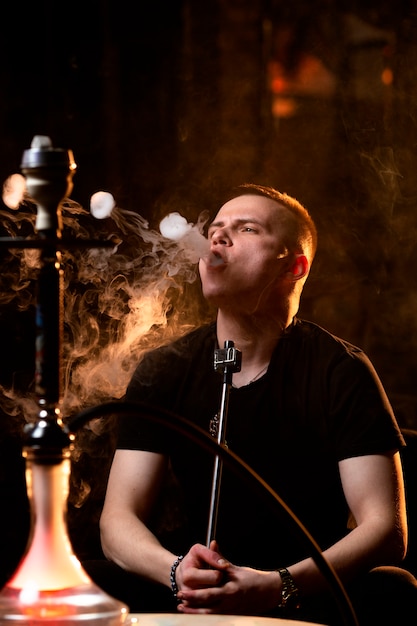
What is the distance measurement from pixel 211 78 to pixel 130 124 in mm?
451

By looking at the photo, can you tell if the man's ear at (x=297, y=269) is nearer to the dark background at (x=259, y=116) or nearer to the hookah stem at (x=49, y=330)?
the dark background at (x=259, y=116)

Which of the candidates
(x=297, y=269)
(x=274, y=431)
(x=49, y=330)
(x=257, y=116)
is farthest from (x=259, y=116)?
(x=49, y=330)

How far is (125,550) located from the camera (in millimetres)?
2129

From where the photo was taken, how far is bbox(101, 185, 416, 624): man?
6.98 feet

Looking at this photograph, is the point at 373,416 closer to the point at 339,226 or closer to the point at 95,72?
the point at 339,226

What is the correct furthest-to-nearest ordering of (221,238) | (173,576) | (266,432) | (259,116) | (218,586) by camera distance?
(259,116) → (221,238) → (266,432) → (173,576) → (218,586)

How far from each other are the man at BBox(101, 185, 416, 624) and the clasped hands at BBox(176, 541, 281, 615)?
0.43 feet

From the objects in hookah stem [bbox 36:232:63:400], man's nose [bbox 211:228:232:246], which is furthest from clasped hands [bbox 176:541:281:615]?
hookah stem [bbox 36:232:63:400]

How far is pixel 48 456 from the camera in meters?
0.91

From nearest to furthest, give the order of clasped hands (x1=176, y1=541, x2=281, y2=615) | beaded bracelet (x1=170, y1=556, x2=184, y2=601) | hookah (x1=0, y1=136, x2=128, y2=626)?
hookah (x1=0, y1=136, x2=128, y2=626), clasped hands (x1=176, y1=541, x2=281, y2=615), beaded bracelet (x1=170, y1=556, x2=184, y2=601)

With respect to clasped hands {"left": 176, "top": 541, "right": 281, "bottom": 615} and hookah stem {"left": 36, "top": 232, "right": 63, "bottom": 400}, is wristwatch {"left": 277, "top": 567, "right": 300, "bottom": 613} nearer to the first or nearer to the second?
clasped hands {"left": 176, "top": 541, "right": 281, "bottom": 615}

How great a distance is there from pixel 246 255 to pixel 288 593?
0.87 m

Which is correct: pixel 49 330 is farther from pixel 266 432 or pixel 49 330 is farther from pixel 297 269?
pixel 297 269

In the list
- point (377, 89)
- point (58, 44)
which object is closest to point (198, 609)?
point (58, 44)
